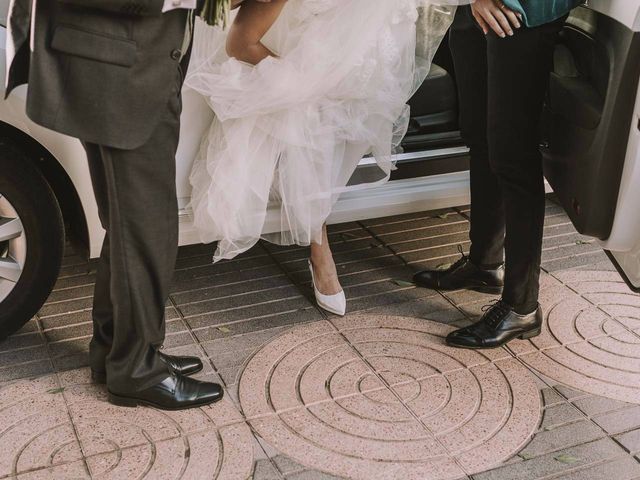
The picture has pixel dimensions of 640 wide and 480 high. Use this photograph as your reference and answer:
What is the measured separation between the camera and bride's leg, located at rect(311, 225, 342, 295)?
3.71m

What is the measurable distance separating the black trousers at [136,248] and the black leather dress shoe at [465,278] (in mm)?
1360

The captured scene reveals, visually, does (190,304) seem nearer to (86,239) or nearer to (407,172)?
(86,239)

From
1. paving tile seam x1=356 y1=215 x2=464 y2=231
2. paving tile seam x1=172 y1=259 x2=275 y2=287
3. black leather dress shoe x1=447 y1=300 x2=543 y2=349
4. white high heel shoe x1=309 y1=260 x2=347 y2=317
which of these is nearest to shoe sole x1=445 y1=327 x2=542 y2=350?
black leather dress shoe x1=447 y1=300 x2=543 y2=349

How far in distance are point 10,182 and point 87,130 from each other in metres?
0.76

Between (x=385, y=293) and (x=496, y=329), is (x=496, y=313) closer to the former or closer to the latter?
(x=496, y=329)

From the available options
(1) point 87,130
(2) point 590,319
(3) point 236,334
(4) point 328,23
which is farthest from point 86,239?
(2) point 590,319

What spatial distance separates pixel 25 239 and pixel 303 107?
111cm

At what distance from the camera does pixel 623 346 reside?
347 cm

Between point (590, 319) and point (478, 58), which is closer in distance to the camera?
point (478, 58)

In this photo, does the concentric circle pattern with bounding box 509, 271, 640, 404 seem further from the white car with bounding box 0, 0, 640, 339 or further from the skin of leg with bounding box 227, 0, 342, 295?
the skin of leg with bounding box 227, 0, 342, 295

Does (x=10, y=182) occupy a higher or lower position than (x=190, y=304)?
higher

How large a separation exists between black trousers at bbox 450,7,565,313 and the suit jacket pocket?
1287 mm

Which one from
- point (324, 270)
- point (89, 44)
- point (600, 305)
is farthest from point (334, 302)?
point (89, 44)

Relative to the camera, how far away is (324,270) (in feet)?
12.2
